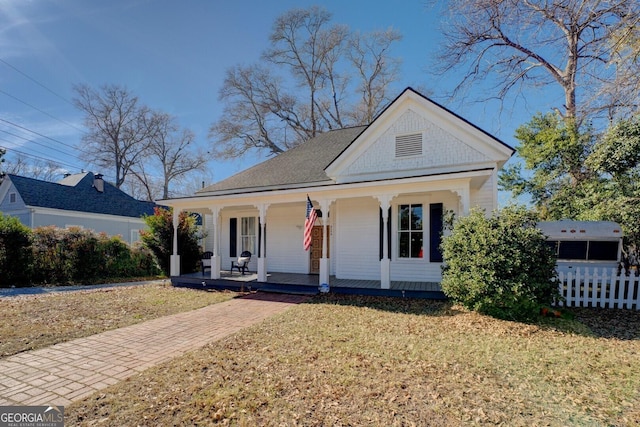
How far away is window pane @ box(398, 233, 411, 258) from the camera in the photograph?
1013 centimetres

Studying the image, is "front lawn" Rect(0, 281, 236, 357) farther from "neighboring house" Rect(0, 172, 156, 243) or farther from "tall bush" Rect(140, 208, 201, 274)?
"neighboring house" Rect(0, 172, 156, 243)

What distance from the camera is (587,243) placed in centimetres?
918

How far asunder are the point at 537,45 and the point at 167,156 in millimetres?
35838

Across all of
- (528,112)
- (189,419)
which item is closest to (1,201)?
(189,419)

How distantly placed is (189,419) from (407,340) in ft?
12.2

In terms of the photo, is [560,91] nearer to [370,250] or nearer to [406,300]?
[370,250]

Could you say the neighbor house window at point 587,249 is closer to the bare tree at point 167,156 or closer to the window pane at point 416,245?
the window pane at point 416,245

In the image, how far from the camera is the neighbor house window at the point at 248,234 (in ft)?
43.7

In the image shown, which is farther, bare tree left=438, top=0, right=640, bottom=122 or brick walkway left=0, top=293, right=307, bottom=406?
bare tree left=438, top=0, right=640, bottom=122

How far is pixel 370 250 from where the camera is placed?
10.6 m

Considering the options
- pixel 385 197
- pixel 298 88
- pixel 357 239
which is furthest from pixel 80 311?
pixel 298 88

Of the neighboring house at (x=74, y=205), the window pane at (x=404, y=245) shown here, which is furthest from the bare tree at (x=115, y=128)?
the window pane at (x=404, y=245)

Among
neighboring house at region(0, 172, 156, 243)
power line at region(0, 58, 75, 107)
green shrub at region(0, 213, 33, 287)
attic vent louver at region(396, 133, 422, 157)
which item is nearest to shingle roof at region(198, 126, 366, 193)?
attic vent louver at region(396, 133, 422, 157)

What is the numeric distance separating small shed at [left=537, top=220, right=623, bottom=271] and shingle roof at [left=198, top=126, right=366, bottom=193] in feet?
25.7
